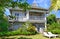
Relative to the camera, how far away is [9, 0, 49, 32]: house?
38.1 m

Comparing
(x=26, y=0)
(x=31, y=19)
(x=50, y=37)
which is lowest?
(x=50, y=37)

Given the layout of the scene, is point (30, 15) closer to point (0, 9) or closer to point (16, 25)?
point (16, 25)

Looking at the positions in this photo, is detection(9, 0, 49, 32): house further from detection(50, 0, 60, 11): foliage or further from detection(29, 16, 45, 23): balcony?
detection(50, 0, 60, 11): foliage

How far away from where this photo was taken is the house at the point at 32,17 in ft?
125

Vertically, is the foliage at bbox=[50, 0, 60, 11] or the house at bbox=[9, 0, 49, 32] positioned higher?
the foliage at bbox=[50, 0, 60, 11]

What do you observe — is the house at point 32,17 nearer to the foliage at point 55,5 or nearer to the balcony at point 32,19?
the balcony at point 32,19

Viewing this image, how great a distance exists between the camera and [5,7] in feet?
57.7

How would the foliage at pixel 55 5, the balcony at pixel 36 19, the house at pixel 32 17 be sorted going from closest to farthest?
1. the foliage at pixel 55 5
2. the house at pixel 32 17
3. the balcony at pixel 36 19

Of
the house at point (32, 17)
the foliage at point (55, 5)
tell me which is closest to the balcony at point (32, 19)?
the house at point (32, 17)

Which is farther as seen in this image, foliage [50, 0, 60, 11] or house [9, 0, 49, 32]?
house [9, 0, 49, 32]

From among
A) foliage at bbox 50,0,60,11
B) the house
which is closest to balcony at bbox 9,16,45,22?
the house

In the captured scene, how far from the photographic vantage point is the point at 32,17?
38.8m

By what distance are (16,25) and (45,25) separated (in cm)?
659

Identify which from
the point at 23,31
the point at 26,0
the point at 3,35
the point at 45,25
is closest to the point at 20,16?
the point at 45,25
